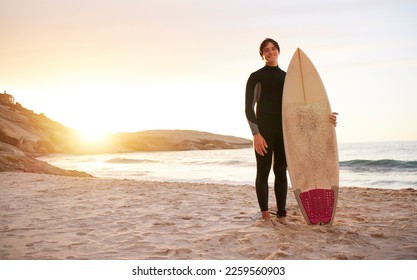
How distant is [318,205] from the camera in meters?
Result: 3.07

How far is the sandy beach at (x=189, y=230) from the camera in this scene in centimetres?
234

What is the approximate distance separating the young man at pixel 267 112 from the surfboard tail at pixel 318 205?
20 cm

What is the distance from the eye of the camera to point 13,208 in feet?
12.6

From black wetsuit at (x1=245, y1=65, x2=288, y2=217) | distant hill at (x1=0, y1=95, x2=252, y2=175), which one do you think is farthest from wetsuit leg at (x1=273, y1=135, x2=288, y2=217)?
distant hill at (x1=0, y1=95, x2=252, y2=175)

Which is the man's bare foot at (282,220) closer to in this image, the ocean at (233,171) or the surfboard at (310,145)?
the surfboard at (310,145)

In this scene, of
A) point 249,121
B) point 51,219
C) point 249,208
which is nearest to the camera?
point 249,121

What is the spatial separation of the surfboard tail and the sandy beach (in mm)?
98

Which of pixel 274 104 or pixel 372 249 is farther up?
pixel 274 104

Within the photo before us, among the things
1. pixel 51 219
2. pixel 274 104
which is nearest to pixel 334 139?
pixel 274 104

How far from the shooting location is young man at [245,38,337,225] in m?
3.03

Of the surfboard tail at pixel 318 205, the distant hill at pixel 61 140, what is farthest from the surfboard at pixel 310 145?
the distant hill at pixel 61 140

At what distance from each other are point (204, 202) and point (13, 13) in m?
3.32

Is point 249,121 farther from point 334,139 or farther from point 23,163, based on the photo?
point 23,163

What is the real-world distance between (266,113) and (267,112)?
0.01 metres
